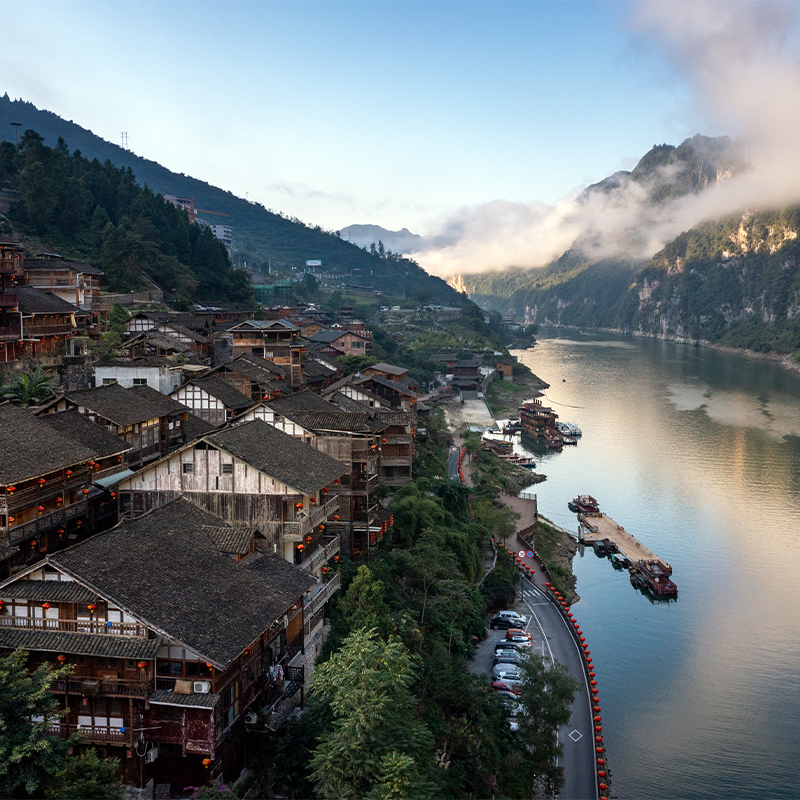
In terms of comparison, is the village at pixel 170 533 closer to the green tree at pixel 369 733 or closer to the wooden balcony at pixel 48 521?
the wooden balcony at pixel 48 521

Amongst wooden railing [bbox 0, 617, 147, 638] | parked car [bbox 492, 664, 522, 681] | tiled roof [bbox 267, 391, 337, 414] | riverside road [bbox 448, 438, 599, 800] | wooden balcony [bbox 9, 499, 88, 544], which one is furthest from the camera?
tiled roof [bbox 267, 391, 337, 414]

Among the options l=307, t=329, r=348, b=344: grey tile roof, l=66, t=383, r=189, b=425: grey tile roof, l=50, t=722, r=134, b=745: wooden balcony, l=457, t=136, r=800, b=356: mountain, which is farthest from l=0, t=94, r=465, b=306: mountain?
l=50, t=722, r=134, b=745: wooden balcony

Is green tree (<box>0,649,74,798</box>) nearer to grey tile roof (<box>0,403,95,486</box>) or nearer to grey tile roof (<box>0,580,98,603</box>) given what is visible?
grey tile roof (<box>0,580,98,603</box>)

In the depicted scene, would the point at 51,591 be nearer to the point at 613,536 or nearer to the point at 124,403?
the point at 124,403

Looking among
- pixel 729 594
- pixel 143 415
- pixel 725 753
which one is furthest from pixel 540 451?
pixel 143 415

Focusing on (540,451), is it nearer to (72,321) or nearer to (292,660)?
(72,321)
